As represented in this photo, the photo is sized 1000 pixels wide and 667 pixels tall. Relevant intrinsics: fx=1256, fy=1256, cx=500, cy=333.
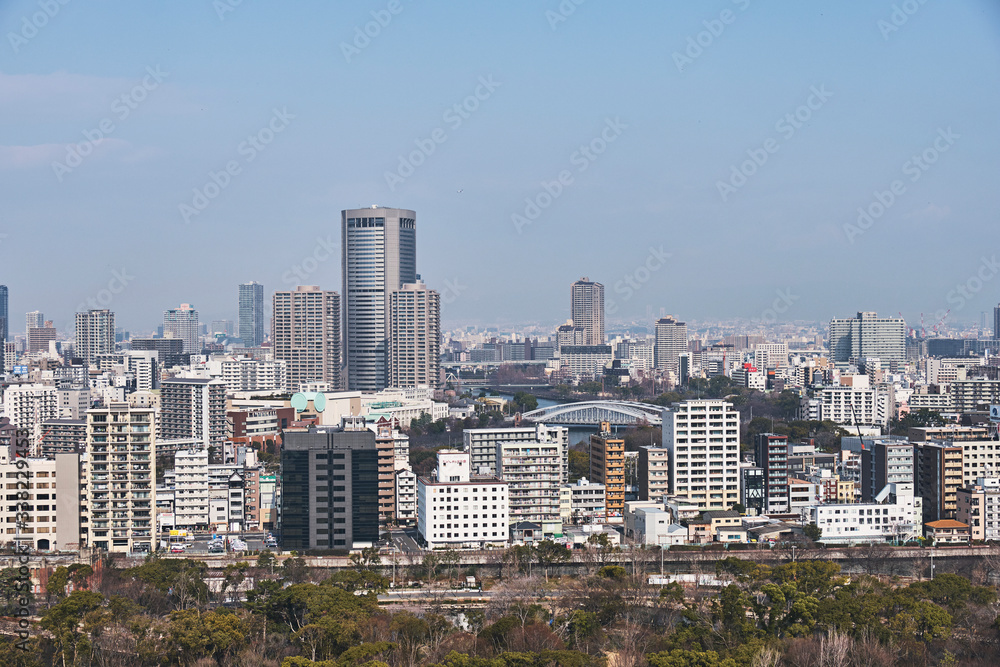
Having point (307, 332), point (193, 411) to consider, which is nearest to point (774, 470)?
point (193, 411)

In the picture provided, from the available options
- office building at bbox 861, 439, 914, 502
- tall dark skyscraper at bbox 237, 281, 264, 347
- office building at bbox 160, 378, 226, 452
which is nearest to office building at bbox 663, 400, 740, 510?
office building at bbox 861, 439, 914, 502

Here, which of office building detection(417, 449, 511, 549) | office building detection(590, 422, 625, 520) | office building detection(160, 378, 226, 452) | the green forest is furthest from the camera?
office building detection(160, 378, 226, 452)

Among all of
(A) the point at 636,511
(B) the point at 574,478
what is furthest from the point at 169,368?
(A) the point at 636,511

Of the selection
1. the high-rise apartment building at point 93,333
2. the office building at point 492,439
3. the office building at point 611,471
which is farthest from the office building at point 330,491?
the high-rise apartment building at point 93,333

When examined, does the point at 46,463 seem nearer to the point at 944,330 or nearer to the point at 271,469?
the point at 271,469

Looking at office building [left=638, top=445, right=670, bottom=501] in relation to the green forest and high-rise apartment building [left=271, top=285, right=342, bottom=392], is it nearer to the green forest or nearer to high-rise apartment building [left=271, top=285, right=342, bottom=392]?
the green forest

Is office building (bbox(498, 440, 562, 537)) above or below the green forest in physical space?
above

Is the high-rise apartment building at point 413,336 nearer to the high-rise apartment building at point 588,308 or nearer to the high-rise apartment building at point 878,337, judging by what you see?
the high-rise apartment building at point 878,337

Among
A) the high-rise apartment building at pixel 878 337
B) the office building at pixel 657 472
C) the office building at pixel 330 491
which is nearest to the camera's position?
the office building at pixel 330 491
